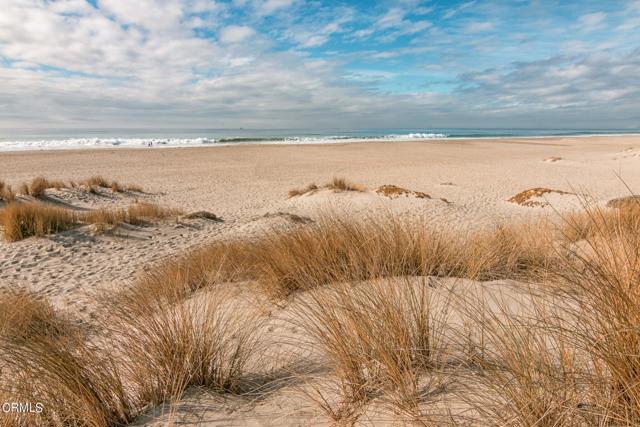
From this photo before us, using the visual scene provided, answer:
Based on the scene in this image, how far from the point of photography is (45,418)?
5.67 ft

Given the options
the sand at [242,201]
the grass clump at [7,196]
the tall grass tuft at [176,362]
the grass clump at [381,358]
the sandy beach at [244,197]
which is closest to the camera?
the grass clump at [381,358]

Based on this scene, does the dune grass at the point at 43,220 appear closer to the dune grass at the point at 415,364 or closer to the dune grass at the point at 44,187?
the dune grass at the point at 44,187

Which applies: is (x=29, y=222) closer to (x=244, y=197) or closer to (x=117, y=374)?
(x=117, y=374)

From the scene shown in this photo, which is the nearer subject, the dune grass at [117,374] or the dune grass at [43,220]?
the dune grass at [117,374]

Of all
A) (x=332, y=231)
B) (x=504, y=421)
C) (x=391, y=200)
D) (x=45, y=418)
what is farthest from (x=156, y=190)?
(x=504, y=421)

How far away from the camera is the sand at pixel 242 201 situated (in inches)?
222

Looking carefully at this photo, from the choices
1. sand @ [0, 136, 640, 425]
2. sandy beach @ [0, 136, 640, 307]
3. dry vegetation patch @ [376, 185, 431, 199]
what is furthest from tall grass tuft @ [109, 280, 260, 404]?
dry vegetation patch @ [376, 185, 431, 199]

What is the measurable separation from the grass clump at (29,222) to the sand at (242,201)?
0.90 ft

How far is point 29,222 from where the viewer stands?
7.57 meters

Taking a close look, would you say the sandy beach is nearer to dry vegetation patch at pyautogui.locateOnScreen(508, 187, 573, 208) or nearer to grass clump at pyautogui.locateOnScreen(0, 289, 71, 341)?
dry vegetation patch at pyautogui.locateOnScreen(508, 187, 573, 208)

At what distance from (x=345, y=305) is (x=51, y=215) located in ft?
27.8

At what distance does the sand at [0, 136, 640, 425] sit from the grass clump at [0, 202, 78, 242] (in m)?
0.27

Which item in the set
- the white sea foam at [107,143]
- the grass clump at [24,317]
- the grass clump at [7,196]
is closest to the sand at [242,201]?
the grass clump at [24,317]

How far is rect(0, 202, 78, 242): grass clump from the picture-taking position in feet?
24.1
